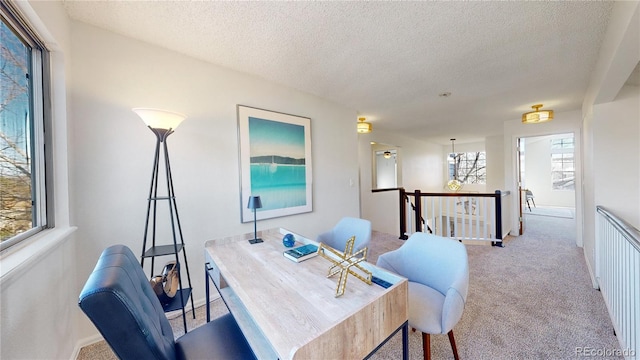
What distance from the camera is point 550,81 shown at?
8.66 ft

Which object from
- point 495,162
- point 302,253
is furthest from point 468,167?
point 302,253

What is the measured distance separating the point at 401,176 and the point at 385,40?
4830 millimetres

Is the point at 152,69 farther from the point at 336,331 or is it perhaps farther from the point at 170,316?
the point at 336,331

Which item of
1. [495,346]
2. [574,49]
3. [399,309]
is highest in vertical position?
[574,49]

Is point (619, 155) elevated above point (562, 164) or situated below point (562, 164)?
below

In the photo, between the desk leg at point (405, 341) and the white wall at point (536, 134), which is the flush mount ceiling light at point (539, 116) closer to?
the white wall at point (536, 134)

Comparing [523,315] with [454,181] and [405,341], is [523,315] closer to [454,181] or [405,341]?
[405,341]

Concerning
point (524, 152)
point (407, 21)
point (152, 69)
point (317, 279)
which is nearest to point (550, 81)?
point (407, 21)

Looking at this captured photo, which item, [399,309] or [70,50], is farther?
[70,50]

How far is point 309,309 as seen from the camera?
2.97 feet

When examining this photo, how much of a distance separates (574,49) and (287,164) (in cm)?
288

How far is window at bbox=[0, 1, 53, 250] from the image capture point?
1.07 metres

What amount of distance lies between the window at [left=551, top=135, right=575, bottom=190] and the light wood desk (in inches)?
414

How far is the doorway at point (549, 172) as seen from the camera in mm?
7738
